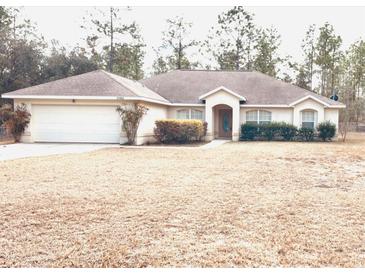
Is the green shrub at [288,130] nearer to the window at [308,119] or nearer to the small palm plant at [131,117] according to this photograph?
the window at [308,119]

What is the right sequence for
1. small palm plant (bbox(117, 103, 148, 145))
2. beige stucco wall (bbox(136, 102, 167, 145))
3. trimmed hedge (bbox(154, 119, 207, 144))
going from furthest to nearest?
trimmed hedge (bbox(154, 119, 207, 144)), beige stucco wall (bbox(136, 102, 167, 145)), small palm plant (bbox(117, 103, 148, 145))

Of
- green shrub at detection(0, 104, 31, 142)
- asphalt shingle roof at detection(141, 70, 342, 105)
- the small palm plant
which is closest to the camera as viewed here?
the small palm plant

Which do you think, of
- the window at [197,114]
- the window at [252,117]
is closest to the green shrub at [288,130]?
the window at [252,117]

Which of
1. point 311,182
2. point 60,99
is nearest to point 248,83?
point 60,99

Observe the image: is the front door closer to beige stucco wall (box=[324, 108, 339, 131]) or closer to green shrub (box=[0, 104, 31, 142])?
beige stucco wall (box=[324, 108, 339, 131])

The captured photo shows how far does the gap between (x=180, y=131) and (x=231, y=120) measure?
294 inches

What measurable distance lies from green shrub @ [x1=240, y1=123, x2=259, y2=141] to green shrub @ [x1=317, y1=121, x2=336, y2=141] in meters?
4.06

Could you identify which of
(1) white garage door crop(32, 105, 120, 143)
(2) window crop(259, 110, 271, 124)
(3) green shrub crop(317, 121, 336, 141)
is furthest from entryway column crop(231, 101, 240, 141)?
(1) white garage door crop(32, 105, 120, 143)

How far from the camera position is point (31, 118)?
65.4ft

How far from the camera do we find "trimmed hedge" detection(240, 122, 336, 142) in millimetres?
24094

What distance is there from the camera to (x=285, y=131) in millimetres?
24219

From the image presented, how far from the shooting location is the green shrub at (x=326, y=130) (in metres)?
24.0

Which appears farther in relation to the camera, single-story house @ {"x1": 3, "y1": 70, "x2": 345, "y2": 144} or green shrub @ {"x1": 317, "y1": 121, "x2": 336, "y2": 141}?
green shrub @ {"x1": 317, "y1": 121, "x2": 336, "y2": 141}

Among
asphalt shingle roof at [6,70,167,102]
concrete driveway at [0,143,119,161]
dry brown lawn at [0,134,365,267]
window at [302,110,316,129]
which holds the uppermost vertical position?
asphalt shingle roof at [6,70,167,102]
